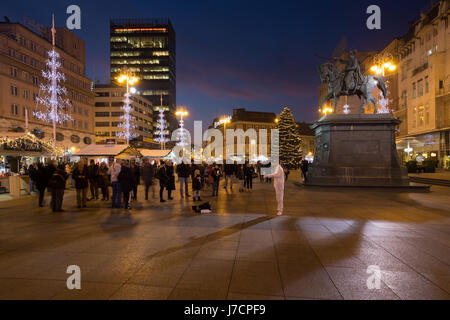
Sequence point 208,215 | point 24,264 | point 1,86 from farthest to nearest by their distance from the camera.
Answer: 1. point 1,86
2. point 208,215
3. point 24,264

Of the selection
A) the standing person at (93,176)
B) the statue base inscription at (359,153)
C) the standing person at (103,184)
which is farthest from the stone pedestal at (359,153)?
the standing person at (93,176)

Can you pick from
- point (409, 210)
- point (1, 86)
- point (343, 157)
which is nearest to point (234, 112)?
point (1, 86)

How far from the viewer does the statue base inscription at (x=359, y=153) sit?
16.5 meters

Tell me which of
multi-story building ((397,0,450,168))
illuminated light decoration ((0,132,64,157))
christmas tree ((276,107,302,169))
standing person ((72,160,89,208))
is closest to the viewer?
standing person ((72,160,89,208))

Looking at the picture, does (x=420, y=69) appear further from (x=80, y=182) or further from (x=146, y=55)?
(x=146, y=55)

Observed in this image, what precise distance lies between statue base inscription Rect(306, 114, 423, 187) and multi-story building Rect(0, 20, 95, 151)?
1710 inches

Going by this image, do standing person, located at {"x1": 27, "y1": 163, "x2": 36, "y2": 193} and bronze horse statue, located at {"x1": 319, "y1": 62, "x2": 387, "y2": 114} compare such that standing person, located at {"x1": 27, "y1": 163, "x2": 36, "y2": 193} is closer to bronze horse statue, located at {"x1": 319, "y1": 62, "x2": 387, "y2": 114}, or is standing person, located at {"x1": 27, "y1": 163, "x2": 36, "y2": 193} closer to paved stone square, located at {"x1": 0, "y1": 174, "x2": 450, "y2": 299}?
paved stone square, located at {"x1": 0, "y1": 174, "x2": 450, "y2": 299}

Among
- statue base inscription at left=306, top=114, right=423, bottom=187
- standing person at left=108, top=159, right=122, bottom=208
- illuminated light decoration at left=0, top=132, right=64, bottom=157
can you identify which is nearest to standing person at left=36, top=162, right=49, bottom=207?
standing person at left=108, top=159, right=122, bottom=208

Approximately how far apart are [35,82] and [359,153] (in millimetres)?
51577

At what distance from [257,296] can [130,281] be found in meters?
1.92

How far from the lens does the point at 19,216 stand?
29.6 ft

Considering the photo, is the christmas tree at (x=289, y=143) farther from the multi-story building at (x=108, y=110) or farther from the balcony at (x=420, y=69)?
the multi-story building at (x=108, y=110)

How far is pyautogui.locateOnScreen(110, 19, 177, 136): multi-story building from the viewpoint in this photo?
5012 inches
